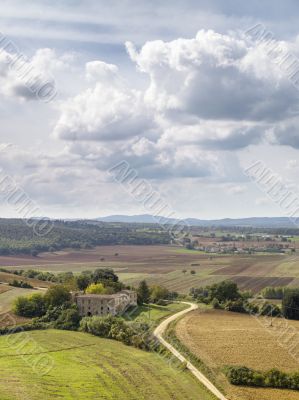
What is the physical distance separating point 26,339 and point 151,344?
15.7 meters

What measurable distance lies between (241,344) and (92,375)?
19.3 m

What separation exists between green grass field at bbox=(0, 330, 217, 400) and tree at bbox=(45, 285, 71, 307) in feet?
50.8

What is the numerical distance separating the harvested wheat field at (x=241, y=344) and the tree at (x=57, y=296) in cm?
1842

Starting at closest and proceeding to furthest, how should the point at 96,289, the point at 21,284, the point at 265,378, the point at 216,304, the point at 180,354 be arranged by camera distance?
the point at 265,378
the point at 180,354
the point at 216,304
the point at 96,289
the point at 21,284

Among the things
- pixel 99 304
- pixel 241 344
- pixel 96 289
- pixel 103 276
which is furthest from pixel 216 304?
pixel 241 344

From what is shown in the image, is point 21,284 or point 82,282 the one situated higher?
point 21,284

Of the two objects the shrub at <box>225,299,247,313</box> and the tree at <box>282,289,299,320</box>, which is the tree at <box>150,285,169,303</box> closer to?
the shrub at <box>225,299,247,313</box>

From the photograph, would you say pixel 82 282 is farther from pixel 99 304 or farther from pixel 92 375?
pixel 92 375

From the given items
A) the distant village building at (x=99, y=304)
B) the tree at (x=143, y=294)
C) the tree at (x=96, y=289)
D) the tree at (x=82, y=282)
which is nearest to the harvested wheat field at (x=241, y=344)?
the distant village building at (x=99, y=304)

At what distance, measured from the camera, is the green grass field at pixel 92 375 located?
45188 millimetres

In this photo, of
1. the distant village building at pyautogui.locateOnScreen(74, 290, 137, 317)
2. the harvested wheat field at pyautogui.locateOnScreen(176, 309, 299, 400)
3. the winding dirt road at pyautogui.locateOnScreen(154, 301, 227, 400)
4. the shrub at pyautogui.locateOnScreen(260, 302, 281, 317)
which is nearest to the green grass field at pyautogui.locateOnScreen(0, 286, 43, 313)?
the distant village building at pyautogui.locateOnScreen(74, 290, 137, 317)

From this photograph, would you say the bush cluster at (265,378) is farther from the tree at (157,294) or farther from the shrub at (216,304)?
the tree at (157,294)

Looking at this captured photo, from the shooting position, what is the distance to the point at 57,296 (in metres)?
82.2

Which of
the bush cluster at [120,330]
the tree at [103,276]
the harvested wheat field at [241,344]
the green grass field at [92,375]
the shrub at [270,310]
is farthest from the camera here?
the tree at [103,276]
